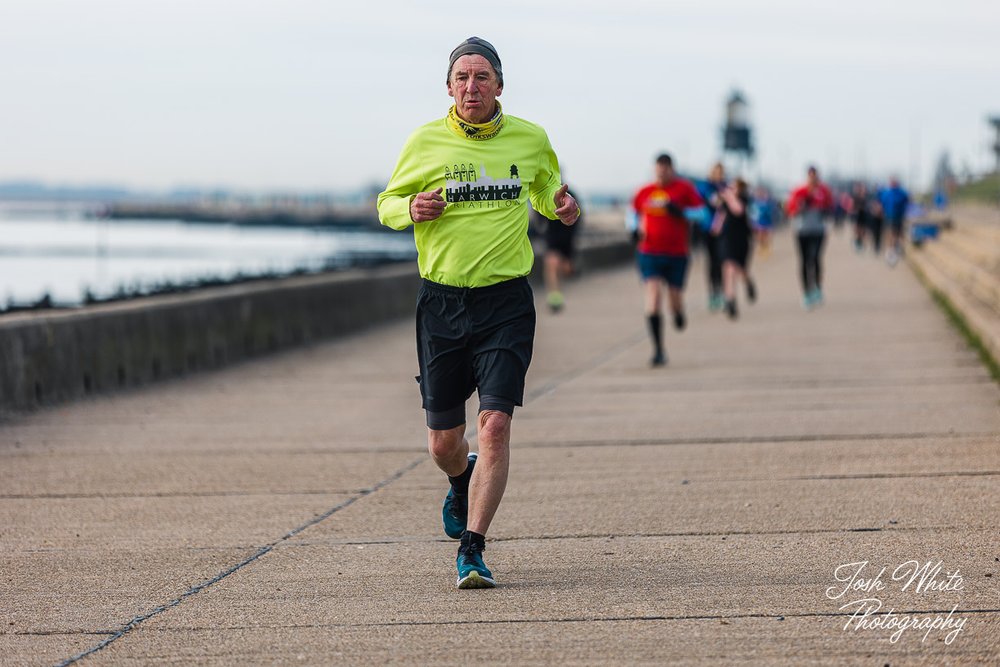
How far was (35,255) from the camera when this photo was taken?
8750cm

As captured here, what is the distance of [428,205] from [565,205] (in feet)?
1.80

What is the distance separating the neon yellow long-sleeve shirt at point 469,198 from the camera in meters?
6.10

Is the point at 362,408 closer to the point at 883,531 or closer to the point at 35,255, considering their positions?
the point at 883,531

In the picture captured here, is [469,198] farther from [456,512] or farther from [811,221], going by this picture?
[811,221]

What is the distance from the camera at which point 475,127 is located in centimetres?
609

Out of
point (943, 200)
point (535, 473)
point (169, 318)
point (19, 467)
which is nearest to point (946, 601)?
point (535, 473)

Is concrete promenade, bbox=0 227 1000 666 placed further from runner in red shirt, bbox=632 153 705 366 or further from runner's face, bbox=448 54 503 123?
runner's face, bbox=448 54 503 123

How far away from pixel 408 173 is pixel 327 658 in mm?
2042

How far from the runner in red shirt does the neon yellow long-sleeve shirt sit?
864 cm

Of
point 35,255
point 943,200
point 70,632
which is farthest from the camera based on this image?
point 35,255

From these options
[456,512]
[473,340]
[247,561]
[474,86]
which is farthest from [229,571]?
[474,86]

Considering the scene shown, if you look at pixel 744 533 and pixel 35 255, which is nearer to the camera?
pixel 744 533

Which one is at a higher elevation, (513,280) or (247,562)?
(513,280)

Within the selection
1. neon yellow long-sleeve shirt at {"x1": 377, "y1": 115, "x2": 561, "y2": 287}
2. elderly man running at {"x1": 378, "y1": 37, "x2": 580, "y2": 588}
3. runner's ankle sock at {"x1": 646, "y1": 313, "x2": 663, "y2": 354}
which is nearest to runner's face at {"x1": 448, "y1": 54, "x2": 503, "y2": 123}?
elderly man running at {"x1": 378, "y1": 37, "x2": 580, "y2": 588}
